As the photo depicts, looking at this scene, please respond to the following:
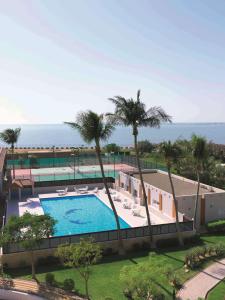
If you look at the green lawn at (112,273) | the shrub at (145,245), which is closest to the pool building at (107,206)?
the shrub at (145,245)

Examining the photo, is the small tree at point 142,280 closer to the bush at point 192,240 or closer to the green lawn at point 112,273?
the green lawn at point 112,273

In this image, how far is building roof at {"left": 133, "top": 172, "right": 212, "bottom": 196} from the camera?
27922 millimetres

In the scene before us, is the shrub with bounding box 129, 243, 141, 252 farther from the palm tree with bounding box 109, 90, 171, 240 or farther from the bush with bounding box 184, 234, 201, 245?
the palm tree with bounding box 109, 90, 171, 240

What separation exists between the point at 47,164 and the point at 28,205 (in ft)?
64.0

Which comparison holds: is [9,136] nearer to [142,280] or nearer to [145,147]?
[142,280]

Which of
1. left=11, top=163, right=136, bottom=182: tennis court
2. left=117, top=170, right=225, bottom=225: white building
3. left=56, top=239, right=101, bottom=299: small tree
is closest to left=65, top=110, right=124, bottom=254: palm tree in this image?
left=56, top=239, right=101, bottom=299: small tree

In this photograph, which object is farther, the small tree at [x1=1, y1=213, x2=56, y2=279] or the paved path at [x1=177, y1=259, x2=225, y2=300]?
the small tree at [x1=1, y1=213, x2=56, y2=279]

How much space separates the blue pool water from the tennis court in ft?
27.4

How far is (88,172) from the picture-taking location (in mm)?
46688

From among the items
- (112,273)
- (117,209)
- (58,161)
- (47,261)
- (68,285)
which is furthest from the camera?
(58,161)

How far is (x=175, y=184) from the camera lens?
31.0 meters

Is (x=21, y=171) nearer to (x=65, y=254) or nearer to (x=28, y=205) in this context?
(x=28, y=205)

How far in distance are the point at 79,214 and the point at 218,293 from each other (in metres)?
17.0

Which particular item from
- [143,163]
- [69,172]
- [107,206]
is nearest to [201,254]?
[107,206]
